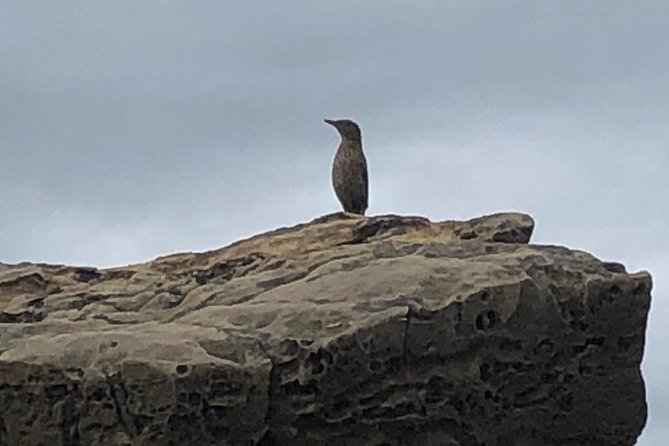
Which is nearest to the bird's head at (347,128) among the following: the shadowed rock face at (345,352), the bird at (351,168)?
the bird at (351,168)

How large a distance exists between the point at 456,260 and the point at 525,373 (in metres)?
Result: 0.92

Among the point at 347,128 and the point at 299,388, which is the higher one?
the point at 347,128

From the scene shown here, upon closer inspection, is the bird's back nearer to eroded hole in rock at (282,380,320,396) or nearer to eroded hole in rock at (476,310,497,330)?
eroded hole in rock at (476,310,497,330)

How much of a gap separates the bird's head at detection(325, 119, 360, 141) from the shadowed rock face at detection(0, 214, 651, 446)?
2.91 m

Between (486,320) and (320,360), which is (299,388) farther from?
(486,320)

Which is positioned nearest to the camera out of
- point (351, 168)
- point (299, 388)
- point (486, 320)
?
point (299, 388)

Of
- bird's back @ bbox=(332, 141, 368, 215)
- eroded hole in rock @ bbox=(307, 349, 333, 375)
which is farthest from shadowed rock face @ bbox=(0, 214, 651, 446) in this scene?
bird's back @ bbox=(332, 141, 368, 215)

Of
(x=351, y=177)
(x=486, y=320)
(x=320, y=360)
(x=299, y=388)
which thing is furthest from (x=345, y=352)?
(x=351, y=177)

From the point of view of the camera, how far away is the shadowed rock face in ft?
32.2

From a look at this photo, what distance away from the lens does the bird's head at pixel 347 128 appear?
47.7ft

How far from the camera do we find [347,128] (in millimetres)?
14562

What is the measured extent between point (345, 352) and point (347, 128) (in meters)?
4.87

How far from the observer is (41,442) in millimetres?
9836

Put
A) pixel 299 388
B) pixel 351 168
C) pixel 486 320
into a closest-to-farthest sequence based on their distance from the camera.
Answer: pixel 299 388 < pixel 486 320 < pixel 351 168
